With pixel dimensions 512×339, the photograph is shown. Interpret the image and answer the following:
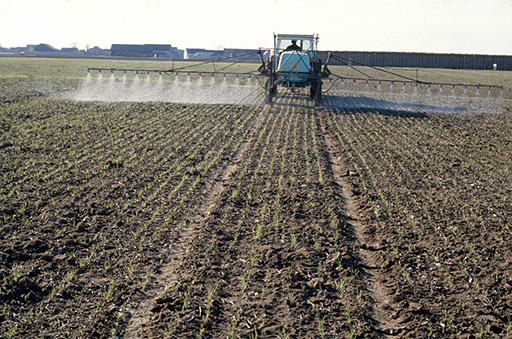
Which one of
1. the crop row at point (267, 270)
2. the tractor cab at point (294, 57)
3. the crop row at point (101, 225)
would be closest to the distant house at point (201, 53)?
the tractor cab at point (294, 57)

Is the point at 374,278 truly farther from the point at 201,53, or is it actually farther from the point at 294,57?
the point at 201,53

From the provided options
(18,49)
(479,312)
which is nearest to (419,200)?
(479,312)

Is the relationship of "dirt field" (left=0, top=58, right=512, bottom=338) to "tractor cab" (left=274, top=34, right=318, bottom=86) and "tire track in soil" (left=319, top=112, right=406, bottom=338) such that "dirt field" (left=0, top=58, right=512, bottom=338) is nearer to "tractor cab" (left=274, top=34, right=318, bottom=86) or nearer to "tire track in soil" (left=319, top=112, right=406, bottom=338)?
"tire track in soil" (left=319, top=112, right=406, bottom=338)

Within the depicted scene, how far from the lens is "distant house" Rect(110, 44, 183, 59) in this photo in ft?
330

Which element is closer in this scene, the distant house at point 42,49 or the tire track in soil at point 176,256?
the tire track in soil at point 176,256

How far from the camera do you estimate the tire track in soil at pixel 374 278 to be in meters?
4.64

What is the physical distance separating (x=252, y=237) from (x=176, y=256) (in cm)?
104

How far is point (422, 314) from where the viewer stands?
4.76 m

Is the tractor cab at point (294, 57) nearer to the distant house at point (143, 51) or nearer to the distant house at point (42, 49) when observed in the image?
the distant house at point (143, 51)

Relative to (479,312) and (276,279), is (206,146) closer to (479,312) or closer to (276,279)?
(276,279)

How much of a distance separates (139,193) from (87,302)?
3464 mm

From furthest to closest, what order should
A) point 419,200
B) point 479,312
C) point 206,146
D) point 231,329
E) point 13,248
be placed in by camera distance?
point 206,146, point 419,200, point 13,248, point 479,312, point 231,329

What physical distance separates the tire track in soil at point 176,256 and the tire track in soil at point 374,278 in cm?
197

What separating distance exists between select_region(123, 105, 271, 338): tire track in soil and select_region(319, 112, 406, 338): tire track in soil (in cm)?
197
